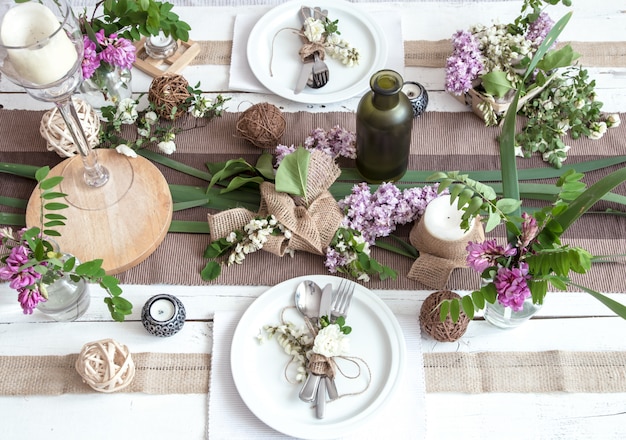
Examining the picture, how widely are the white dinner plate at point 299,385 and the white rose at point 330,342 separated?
2.2 inches

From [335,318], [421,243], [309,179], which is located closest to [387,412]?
[335,318]

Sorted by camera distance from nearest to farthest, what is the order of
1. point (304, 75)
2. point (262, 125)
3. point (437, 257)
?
1. point (437, 257)
2. point (262, 125)
3. point (304, 75)

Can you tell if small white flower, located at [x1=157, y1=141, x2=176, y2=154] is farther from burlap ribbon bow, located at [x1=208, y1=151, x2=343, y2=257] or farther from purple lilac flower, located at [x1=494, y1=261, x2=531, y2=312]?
purple lilac flower, located at [x1=494, y1=261, x2=531, y2=312]

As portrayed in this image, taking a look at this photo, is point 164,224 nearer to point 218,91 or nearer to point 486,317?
point 218,91

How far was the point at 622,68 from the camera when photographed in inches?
52.9

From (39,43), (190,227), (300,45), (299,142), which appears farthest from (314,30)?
(39,43)

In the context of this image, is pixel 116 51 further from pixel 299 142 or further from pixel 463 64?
pixel 463 64

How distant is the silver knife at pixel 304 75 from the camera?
1.31 metres

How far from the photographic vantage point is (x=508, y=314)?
1.03 meters

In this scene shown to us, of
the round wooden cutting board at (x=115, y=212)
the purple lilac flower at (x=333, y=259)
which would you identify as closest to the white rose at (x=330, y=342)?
the purple lilac flower at (x=333, y=259)

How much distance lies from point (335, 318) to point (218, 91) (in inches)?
22.5

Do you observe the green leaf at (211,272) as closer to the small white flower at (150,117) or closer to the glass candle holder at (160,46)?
the small white flower at (150,117)

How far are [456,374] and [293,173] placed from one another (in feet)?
1.39

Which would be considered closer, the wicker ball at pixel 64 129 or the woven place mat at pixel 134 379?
the woven place mat at pixel 134 379
